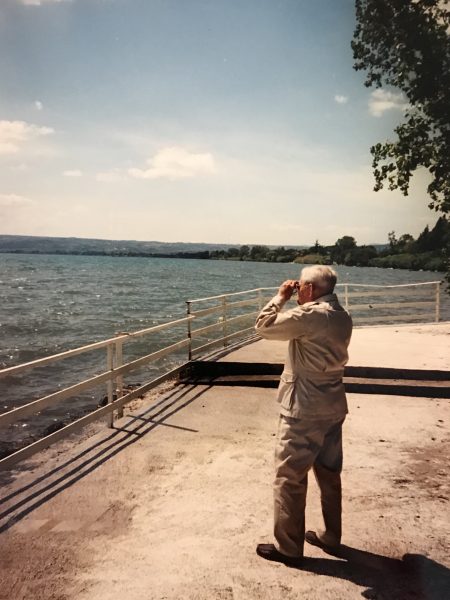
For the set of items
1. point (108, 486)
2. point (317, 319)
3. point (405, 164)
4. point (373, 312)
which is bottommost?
point (373, 312)

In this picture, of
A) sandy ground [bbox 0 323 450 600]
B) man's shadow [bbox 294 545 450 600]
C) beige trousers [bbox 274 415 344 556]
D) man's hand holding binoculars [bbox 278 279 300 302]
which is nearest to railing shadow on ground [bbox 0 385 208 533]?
sandy ground [bbox 0 323 450 600]

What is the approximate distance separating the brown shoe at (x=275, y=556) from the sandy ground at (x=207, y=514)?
5 cm

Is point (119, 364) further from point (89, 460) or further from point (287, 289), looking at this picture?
point (287, 289)

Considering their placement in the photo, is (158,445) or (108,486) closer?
(108,486)

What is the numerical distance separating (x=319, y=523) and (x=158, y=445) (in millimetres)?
2162

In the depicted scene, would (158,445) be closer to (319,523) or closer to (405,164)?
(319,523)

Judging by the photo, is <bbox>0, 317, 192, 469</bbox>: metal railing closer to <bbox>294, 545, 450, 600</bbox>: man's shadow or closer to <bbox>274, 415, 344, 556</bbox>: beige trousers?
<bbox>274, 415, 344, 556</bbox>: beige trousers

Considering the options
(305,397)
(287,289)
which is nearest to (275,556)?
(305,397)

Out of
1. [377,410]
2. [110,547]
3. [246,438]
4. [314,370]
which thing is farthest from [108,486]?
[377,410]

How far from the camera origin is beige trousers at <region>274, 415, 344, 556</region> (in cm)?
300

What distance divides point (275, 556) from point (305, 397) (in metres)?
1.14

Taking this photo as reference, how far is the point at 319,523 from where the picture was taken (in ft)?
11.8

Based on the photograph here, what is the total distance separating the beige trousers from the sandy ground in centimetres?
23

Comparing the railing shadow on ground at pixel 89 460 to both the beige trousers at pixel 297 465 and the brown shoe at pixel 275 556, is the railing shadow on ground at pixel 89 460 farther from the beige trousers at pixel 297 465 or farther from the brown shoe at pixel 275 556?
the beige trousers at pixel 297 465
